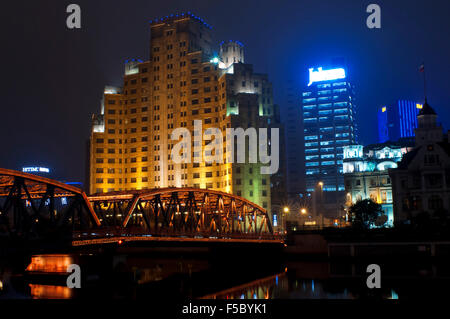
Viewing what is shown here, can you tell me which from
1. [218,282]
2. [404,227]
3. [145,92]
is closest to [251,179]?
[145,92]

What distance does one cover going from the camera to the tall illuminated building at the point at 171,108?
13812 cm

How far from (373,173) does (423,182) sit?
26.0 metres

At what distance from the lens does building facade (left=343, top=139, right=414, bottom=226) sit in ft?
341

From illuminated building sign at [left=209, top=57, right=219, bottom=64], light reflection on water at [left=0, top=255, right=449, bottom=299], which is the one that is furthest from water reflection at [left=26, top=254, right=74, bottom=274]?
illuminated building sign at [left=209, top=57, right=219, bottom=64]

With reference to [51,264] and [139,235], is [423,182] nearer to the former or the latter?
[139,235]

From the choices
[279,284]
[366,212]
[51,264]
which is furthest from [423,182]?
[51,264]

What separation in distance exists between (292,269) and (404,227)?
19354 mm

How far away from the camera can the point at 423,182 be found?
265 feet

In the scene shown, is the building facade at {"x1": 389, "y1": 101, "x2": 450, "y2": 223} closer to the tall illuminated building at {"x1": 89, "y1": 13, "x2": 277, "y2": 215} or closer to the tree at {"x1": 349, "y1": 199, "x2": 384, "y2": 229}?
the tree at {"x1": 349, "y1": 199, "x2": 384, "y2": 229}

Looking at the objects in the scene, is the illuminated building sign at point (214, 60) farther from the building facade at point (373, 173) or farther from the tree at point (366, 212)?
the tree at point (366, 212)

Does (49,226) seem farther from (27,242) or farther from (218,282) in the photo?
(218,282)

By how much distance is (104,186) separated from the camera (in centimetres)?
14562

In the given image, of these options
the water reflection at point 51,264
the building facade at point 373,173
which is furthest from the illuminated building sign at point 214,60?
the water reflection at point 51,264
